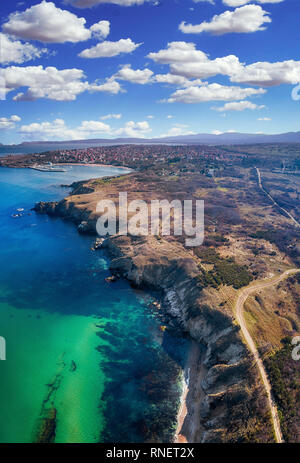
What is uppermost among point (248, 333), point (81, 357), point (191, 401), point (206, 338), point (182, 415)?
point (248, 333)

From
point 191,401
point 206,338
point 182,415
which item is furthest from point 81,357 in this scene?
point 206,338

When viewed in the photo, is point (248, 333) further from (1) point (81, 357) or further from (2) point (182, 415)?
(1) point (81, 357)

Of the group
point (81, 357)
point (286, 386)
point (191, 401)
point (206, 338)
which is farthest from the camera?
point (206, 338)

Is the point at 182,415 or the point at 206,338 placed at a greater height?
the point at 206,338

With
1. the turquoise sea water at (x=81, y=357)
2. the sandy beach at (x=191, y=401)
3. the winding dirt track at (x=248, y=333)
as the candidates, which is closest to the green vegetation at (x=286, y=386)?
the winding dirt track at (x=248, y=333)

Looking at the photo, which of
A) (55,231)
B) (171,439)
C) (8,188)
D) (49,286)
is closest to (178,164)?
(8,188)

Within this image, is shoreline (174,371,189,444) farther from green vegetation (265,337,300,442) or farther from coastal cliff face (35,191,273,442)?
green vegetation (265,337,300,442)

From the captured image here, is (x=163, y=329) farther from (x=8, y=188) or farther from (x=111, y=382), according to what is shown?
(x=8, y=188)
